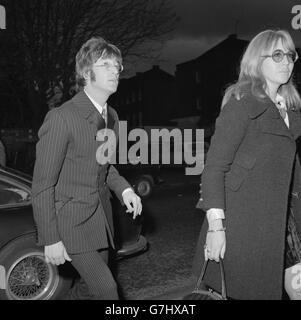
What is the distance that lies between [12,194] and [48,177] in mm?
2122

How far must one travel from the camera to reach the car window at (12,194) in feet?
14.4

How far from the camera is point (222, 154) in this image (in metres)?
2.29

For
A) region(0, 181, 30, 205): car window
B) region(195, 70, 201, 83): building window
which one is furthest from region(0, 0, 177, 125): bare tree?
region(195, 70, 201, 83): building window

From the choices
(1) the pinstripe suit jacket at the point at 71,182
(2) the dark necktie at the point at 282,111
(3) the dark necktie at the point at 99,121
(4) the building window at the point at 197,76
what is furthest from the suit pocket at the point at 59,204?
(4) the building window at the point at 197,76

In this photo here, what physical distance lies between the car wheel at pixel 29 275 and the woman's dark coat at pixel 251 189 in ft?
7.36

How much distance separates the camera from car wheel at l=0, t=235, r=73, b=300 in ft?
13.7

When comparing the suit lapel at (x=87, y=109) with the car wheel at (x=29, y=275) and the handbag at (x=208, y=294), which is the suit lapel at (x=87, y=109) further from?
the car wheel at (x=29, y=275)

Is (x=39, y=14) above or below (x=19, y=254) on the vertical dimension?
above

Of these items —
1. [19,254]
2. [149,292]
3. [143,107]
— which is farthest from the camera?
[143,107]

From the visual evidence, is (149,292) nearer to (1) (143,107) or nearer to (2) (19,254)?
(2) (19,254)

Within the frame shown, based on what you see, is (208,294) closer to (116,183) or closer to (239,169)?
(239,169)

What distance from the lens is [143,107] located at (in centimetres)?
6838
